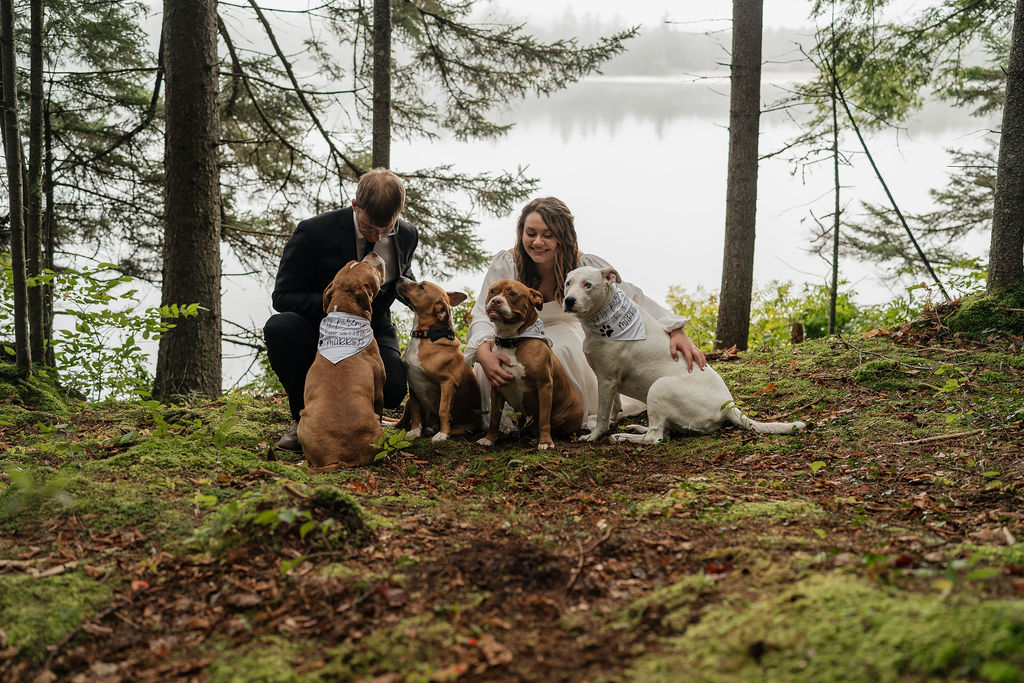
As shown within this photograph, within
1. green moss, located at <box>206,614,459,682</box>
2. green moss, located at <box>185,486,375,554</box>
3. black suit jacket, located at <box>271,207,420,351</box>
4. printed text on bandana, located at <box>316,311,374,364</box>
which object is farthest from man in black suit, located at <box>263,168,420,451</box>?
green moss, located at <box>206,614,459,682</box>

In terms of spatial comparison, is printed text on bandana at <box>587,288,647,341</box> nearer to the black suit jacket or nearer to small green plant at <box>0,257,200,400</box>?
the black suit jacket

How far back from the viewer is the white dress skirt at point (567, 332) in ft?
18.8

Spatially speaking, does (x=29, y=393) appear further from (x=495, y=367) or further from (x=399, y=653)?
(x=399, y=653)

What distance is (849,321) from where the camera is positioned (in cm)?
1170

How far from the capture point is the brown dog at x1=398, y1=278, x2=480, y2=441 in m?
5.44

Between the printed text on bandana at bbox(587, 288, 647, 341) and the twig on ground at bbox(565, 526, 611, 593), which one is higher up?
the printed text on bandana at bbox(587, 288, 647, 341)

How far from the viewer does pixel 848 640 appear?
1960mm

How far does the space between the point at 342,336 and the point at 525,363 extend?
1.40 m

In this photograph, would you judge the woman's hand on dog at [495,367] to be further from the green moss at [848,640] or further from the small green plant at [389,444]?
the green moss at [848,640]

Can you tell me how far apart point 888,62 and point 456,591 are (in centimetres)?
1014

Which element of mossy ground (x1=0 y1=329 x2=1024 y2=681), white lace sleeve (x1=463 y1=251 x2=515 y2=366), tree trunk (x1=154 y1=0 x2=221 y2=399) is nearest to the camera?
mossy ground (x1=0 y1=329 x2=1024 y2=681)

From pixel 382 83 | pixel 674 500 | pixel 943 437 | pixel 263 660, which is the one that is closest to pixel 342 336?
pixel 674 500

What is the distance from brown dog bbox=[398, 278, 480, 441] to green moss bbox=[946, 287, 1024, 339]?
5203 millimetres

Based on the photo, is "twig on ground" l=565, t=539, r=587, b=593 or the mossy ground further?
"twig on ground" l=565, t=539, r=587, b=593
